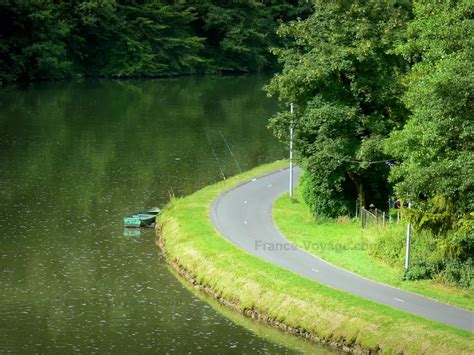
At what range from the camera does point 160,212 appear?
6406cm

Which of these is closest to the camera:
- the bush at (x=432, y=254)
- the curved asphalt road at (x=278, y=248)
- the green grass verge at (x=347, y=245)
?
the curved asphalt road at (x=278, y=248)

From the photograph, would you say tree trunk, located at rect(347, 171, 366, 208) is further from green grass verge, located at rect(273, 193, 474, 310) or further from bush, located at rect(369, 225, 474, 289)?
bush, located at rect(369, 225, 474, 289)

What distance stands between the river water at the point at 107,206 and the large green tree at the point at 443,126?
941 centimetres

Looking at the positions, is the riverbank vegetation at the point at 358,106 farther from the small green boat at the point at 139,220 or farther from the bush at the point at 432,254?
the small green boat at the point at 139,220

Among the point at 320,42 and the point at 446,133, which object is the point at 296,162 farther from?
the point at 446,133

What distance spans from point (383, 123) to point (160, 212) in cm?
1635

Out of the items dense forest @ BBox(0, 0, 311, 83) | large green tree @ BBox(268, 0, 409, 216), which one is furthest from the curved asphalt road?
dense forest @ BBox(0, 0, 311, 83)

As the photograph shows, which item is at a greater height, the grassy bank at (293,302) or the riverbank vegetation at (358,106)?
the riverbank vegetation at (358,106)

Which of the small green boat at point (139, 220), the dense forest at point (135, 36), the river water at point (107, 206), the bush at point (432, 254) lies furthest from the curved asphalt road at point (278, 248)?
the dense forest at point (135, 36)

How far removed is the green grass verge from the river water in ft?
24.2

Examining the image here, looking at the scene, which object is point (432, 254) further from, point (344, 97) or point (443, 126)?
point (344, 97)

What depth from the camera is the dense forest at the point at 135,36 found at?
140m

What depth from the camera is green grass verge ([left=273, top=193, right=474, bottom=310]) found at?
45969mm

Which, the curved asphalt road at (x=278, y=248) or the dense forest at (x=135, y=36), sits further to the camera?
the dense forest at (x=135, y=36)
